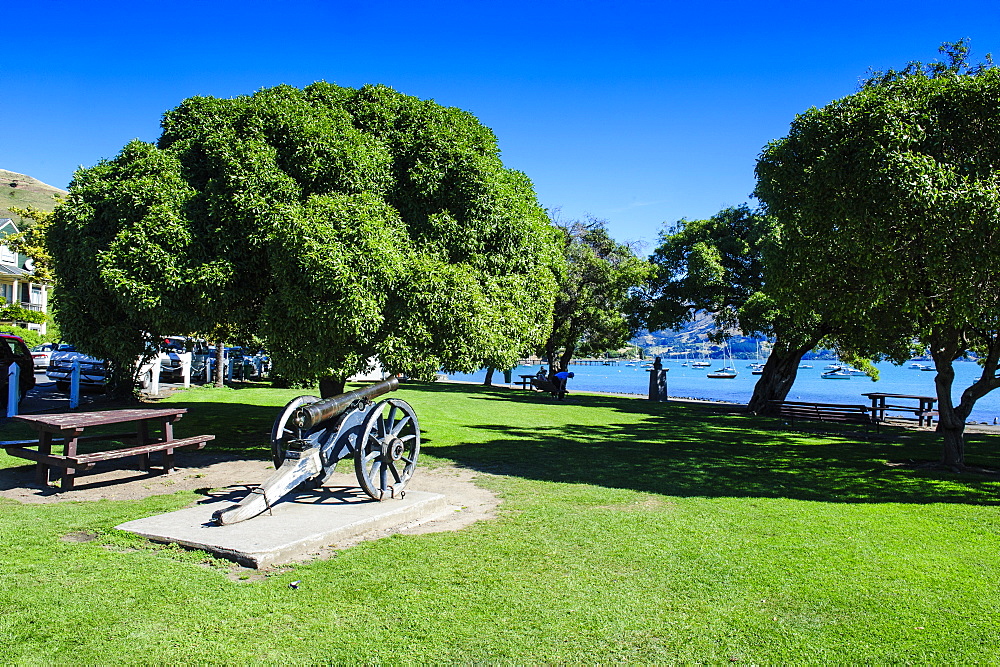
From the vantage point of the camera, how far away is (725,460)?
12.6 metres

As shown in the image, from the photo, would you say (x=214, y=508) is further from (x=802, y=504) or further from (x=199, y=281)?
(x=802, y=504)

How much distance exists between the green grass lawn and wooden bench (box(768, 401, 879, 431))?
37.8 feet

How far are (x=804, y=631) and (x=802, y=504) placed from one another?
446 cm

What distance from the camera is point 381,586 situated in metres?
5.23

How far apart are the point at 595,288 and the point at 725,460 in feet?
77.6

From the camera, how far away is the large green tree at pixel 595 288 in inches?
1387

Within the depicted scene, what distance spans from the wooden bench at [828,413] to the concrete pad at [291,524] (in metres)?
16.6

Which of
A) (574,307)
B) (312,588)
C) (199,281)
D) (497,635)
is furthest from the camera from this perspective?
(574,307)

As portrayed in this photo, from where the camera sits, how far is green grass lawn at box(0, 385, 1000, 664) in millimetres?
4219

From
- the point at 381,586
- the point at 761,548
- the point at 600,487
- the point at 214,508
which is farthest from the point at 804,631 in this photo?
the point at 214,508

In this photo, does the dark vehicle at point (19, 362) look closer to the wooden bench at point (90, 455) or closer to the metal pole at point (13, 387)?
the metal pole at point (13, 387)

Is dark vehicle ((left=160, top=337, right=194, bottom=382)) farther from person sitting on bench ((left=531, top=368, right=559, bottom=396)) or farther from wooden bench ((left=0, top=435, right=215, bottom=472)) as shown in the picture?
wooden bench ((left=0, top=435, right=215, bottom=472))

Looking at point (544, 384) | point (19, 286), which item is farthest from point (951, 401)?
point (19, 286)

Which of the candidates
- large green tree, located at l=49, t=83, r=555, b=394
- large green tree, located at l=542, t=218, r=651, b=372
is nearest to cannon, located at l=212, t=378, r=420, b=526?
large green tree, located at l=49, t=83, r=555, b=394
